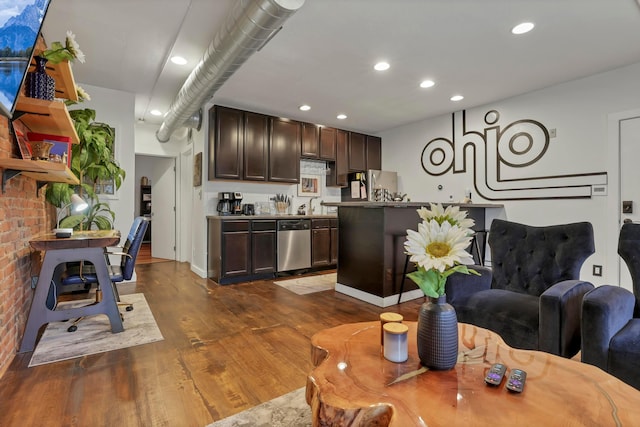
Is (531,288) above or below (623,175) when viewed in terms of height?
below

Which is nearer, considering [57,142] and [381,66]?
[57,142]

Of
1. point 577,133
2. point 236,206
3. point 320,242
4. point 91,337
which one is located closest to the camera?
point 91,337

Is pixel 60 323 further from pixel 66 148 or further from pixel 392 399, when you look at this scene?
pixel 392 399

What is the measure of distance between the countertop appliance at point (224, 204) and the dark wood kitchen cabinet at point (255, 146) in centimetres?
40

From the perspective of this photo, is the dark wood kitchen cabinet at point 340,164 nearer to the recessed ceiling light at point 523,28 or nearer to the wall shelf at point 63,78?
the recessed ceiling light at point 523,28

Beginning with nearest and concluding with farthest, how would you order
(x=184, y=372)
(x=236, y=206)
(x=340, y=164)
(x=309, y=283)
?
(x=184, y=372) → (x=309, y=283) → (x=236, y=206) → (x=340, y=164)

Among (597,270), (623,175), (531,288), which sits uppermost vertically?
(623,175)

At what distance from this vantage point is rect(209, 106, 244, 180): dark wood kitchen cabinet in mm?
4477

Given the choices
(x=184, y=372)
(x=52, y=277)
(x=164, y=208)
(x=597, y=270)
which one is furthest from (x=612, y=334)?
(x=164, y=208)

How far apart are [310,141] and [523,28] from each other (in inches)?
134

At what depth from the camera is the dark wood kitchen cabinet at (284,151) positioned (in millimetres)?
5016

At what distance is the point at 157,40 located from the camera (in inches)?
116

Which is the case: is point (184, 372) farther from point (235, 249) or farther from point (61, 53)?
point (235, 249)

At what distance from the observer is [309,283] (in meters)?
4.32
